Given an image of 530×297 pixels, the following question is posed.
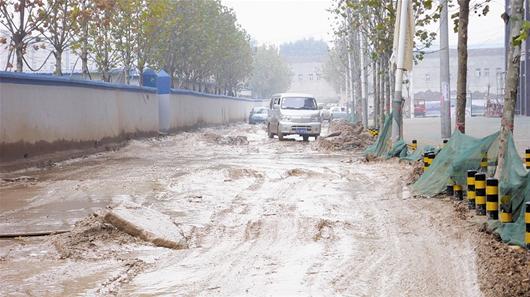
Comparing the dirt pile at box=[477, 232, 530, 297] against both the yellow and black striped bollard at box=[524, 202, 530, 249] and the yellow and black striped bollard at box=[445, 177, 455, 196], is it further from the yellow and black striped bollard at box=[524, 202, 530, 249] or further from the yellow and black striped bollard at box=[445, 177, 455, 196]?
the yellow and black striped bollard at box=[445, 177, 455, 196]

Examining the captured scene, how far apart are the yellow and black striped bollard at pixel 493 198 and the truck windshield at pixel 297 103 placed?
883 inches

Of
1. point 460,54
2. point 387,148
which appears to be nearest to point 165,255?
point 460,54

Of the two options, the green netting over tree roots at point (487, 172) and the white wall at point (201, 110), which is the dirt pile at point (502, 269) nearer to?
the green netting over tree roots at point (487, 172)

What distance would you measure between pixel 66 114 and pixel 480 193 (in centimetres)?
1391

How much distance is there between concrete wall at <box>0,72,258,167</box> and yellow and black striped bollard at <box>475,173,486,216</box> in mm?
10420

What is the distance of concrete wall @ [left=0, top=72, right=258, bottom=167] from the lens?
17.8 m

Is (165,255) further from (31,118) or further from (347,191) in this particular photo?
(31,118)

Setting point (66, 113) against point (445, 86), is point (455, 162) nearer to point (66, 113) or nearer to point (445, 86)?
point (66, 113)

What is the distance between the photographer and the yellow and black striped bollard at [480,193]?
32.8ft

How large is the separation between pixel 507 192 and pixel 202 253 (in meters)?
3.26

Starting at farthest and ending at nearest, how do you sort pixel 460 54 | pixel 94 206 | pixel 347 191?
pixel 460 54 < pixel 347 191 < pixel 94 206

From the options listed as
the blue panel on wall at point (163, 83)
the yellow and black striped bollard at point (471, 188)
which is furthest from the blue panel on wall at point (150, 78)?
the yellow and black striped bollard at point (471, 188)

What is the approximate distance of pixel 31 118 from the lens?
1894cm

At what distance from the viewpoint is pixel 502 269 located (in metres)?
7.38
